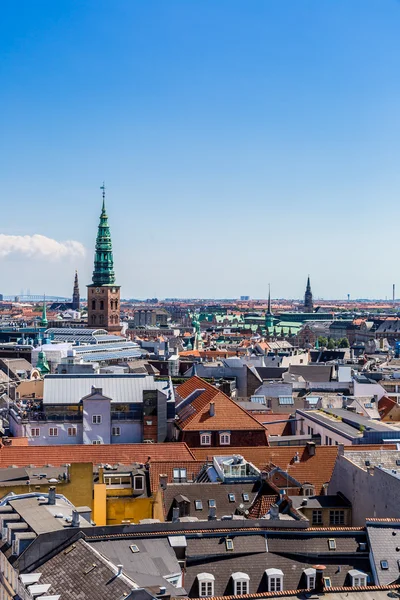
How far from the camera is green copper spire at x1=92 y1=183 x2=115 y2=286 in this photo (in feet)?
561

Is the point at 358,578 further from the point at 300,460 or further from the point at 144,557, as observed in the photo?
the point at 300,460

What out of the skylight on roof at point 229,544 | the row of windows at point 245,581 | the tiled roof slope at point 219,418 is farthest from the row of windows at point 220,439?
the row of windows at point 245,581

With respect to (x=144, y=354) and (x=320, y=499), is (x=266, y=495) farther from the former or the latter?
(x=144, y=354)

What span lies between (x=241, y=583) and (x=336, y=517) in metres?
12.2

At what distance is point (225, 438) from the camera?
60.9 metres

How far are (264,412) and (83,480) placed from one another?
120 feet

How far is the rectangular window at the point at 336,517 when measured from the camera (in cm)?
4191

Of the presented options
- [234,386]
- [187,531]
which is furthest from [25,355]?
[187,531]

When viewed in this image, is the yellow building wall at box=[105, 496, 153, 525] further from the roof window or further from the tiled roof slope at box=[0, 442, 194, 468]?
the roof window

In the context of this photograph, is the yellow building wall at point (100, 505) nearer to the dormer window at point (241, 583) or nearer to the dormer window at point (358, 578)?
the dormer window at point (241, 583)

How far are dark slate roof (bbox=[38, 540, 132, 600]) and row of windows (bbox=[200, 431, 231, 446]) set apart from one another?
103 feet

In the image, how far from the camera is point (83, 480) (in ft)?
134

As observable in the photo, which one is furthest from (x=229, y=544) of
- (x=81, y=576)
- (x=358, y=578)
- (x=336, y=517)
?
(x=336, y=517)

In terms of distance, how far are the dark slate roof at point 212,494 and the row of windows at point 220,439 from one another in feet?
60.2
